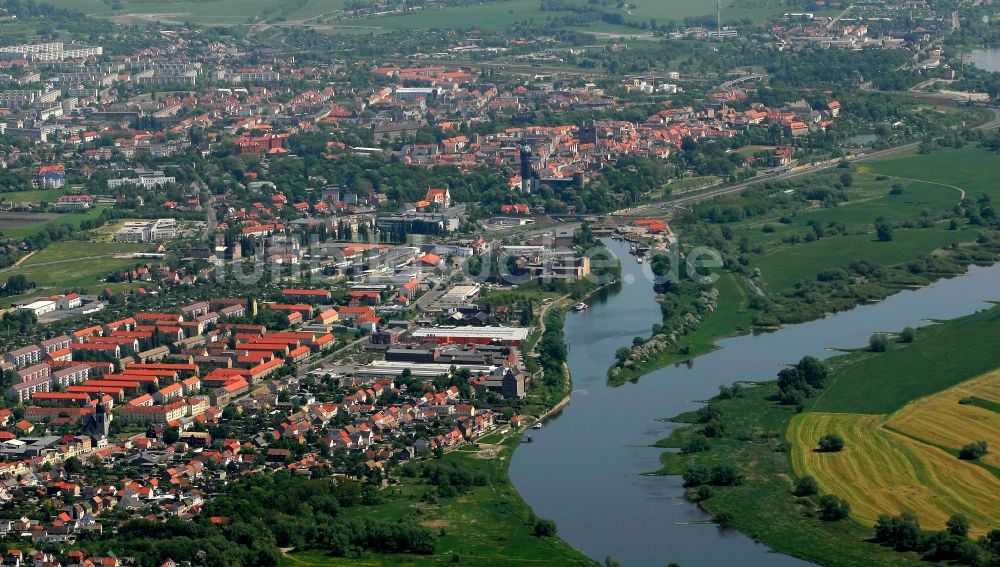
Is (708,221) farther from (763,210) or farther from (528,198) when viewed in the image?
(528,198)

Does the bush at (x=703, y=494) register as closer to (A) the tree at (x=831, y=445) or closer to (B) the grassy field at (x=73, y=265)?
(A) the tree at (x=831, y=445)

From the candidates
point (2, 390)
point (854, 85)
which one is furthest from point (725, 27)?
point (2, 390)

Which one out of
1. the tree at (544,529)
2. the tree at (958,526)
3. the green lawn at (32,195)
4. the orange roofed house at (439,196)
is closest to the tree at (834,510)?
the tree at (958,526)

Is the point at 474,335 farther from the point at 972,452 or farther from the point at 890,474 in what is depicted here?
the point at 972,452

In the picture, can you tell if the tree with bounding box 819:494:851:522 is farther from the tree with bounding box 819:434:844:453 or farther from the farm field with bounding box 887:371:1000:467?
the farm field with bounding box 887:371:1000:467

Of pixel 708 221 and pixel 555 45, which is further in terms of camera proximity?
pixel 555 45

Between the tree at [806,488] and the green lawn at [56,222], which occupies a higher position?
the green lawn at [56,222]
